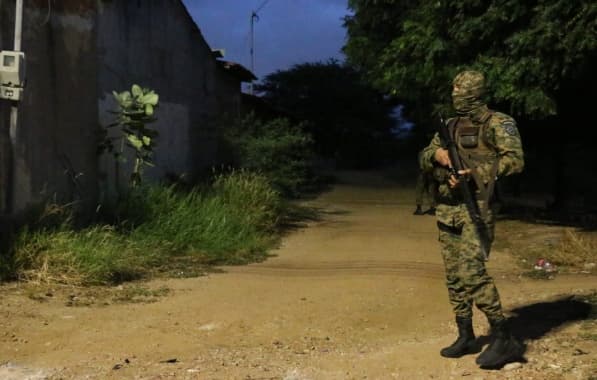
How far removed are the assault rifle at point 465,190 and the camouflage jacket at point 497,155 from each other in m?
0.10

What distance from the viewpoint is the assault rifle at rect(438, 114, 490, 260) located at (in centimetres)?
440

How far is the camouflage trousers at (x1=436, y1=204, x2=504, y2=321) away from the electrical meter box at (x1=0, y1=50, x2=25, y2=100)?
15.4 feet

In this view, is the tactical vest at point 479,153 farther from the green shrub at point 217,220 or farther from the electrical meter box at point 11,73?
the green shrub at point 217,220

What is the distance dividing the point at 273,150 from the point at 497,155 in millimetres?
9027

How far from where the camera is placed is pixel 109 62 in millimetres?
10125

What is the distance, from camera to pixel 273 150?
13305mm

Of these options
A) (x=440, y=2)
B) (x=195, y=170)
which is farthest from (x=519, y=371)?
(x=195, y=170)

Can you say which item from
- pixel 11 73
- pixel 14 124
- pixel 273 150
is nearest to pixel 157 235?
pixel 14 124

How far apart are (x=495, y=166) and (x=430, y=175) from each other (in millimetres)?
440

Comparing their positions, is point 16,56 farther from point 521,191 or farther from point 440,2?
point 521,191

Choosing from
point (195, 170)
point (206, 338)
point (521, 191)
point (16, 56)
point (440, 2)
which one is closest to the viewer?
point (206, 338)

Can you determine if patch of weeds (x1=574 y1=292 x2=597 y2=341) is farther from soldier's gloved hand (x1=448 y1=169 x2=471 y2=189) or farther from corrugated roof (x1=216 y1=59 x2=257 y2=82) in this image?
corrugated roof (x1=216 y1=59 x2=257 y2=82)

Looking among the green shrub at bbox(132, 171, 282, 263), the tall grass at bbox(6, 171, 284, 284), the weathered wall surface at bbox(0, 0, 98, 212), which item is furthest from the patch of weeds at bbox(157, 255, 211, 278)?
the weathered wall surface at bbox(0, 0, 98, 212)

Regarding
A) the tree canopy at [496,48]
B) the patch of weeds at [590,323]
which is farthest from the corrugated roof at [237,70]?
the patch of weeds at [590,323]
